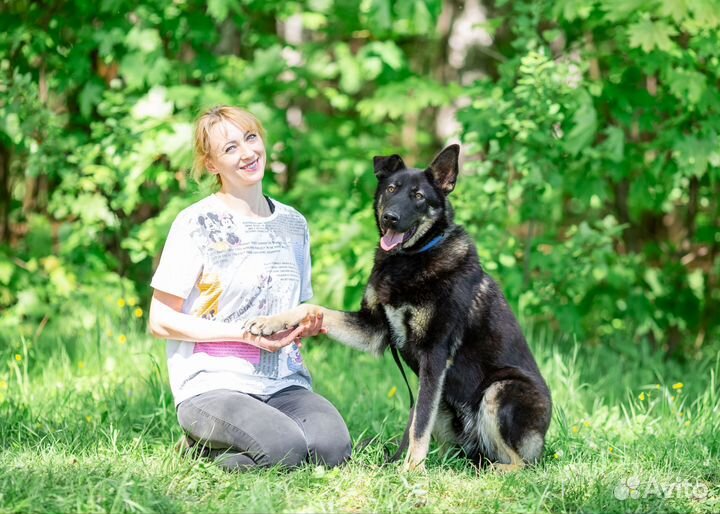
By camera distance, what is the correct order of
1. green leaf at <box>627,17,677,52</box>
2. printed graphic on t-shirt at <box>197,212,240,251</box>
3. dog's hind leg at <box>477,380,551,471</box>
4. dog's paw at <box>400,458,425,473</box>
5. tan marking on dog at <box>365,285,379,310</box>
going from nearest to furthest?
dog's paw at <box>400,458,425,473</box> < dog's hind leg at <box>477,380,551,471</box> < printed graphic on t-shirt at <box>197,212,240,251</box> < tan marking on dog at <box>365,285,379,310</box> < green leaf at <box>627,17,677,52</box>

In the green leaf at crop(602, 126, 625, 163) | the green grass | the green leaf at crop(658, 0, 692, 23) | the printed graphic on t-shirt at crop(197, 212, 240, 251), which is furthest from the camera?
the green leaf at crop(602, 126, 625, 163)

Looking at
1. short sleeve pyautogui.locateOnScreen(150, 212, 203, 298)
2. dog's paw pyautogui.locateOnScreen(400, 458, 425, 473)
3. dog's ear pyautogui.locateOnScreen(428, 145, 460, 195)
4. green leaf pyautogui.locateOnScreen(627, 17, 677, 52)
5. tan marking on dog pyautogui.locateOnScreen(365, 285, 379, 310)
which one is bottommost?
dog's paw pyautogui.locateOnScreen(400, 458, 425, 473)

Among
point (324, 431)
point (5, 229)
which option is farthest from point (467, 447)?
point (5, 229)

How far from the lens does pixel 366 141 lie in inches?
302

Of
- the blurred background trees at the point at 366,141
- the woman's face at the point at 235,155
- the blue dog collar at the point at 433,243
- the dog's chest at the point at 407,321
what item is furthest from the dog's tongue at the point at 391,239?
the blurred background trees at the point at 366,141

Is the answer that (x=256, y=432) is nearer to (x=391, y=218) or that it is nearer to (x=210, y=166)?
(x=391, y=218)

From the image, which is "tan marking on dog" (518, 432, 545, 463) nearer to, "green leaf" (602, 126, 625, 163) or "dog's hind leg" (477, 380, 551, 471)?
"dog's hind leg" (477, 380, 551, 471)

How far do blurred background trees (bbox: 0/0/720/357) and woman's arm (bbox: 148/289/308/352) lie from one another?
2.22 metres

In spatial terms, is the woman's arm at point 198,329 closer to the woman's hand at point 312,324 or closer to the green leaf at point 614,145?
the woman's hand at point 312,324

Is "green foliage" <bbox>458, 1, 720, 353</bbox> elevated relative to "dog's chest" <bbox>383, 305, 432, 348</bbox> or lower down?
elevated

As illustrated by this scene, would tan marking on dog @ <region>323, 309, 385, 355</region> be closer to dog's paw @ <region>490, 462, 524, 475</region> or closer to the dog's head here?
the dog's head

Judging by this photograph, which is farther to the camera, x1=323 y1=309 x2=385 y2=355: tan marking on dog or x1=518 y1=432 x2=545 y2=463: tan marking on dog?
x1=323 y1=309 x2=385 y2=355: tan marking on dog

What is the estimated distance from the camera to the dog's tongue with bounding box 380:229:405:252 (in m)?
3.71

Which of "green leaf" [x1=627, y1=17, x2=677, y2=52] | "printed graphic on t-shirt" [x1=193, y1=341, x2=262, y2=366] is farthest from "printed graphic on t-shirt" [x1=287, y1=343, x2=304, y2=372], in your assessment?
"green leaf" [x1=627, y1=17, x2=677, y2=52]
